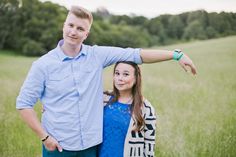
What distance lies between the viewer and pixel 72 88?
2.20 meters

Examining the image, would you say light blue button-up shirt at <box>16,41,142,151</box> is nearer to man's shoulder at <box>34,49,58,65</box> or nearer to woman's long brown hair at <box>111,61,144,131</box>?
man's shoulder at <box>34,49,58,65</box>

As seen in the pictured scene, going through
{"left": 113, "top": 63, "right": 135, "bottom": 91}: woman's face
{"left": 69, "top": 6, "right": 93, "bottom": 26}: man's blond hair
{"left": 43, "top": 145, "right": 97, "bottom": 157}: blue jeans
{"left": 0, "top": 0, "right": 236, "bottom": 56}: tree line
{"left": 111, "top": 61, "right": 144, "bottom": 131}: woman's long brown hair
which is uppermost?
{"left": 0, "top": 0, "right": 236, "bottom": 56}: tree line

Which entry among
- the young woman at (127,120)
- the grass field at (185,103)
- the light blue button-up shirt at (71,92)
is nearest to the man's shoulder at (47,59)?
the light blue button-up shirt at (71,92)

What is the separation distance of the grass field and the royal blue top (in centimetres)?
117

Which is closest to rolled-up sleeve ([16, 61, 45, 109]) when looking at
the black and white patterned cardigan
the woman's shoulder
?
the woman's shoulder

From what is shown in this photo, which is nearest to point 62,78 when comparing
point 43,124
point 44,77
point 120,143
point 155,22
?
point 44,77

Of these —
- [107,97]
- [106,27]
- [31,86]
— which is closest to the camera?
[31,86]

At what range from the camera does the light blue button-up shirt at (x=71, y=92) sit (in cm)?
→ 214

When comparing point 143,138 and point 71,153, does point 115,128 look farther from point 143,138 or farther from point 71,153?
point 71,153

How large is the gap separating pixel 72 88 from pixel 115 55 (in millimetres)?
358

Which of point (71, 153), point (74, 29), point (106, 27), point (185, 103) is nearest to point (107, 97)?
point (71, 153)

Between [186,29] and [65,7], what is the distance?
1318mm

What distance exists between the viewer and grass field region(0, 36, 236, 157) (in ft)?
11.6

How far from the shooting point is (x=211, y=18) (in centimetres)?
408
